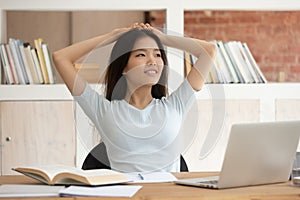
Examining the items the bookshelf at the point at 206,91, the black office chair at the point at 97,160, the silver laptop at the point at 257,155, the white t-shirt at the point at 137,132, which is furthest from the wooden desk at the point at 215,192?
the bookshelf at the point at 206,91

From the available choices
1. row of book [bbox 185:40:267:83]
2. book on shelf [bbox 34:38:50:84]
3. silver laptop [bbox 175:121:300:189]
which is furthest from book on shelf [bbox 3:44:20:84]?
silver laptop [bbox 175:121:300:189]

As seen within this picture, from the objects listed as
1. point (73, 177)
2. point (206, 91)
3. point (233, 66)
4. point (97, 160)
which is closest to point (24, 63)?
point (206, 91)

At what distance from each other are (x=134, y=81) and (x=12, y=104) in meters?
1.29

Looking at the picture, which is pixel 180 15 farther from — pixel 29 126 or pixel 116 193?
pixel 116 193

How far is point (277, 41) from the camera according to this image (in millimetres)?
5805

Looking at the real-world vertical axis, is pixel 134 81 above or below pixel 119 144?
above

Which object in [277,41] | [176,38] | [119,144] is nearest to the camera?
[119,144]

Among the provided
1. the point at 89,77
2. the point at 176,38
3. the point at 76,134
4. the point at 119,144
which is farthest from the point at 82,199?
the point at 89,77

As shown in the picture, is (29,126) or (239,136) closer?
(239,136)

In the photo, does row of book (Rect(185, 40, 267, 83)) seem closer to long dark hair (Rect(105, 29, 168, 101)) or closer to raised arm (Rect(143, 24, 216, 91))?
raised arm (Rect(143, 24, 216, 91))

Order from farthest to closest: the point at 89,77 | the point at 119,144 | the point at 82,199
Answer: the point at 89,77, the point at 119,144, the point at 82,199

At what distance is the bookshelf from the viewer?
396 centimetres

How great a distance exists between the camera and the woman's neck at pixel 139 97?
289cm

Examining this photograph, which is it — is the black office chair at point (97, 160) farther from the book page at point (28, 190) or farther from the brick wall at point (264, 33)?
the brick wall at point (264, 33)
